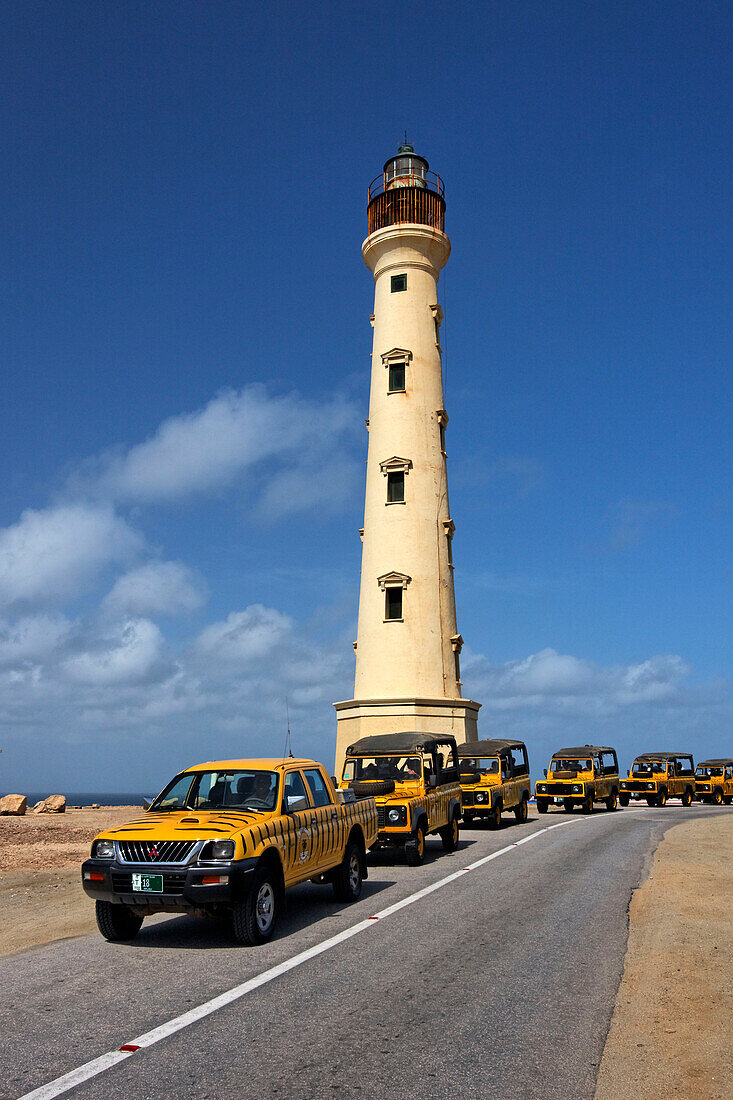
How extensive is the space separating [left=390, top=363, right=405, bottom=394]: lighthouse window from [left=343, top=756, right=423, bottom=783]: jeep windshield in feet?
69.6

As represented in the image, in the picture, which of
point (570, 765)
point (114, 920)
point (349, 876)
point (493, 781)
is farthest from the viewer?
point (570, 765)

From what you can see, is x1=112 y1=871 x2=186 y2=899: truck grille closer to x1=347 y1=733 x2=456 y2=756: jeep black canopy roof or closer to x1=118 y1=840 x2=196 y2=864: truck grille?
x1=118 y1=840 x2=196 y2=864: truck grille

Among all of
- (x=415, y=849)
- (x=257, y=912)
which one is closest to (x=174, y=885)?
(x=257, y=912)

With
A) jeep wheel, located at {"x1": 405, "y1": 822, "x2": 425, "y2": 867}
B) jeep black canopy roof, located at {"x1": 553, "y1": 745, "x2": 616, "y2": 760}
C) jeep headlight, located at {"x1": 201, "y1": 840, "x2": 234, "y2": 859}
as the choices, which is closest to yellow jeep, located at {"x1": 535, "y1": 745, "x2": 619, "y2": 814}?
jeep black canopy roof, located at {"x1": 553, "y1": 745, "x2": 616, "y2": 760}

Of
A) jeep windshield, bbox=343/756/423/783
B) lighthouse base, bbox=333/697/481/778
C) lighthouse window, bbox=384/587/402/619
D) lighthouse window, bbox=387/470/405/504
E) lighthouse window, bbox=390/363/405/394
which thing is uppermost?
lighthouse window, bbox=390/363/405/394

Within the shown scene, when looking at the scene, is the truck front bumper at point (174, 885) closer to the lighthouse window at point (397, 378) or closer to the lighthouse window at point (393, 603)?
the lighthouse window at point (393, 603)

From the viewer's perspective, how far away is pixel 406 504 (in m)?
36.1

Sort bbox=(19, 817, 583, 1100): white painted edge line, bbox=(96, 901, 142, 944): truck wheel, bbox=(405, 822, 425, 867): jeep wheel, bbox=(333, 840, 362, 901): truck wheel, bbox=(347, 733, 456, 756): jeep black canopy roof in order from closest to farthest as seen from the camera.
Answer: bbox=(19, 817, 583, 1100): white painted edge line < bbox=(96, 901, 142, 944): truck wheel < bbox=(333, 840, 362, 901): truck wheel < bbox=(405, 822, 425, 867): jeep wheel < bbox=(347, 733, 456, 756): jeep black canopy roof

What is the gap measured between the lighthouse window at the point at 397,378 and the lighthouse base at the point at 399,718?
1296cm

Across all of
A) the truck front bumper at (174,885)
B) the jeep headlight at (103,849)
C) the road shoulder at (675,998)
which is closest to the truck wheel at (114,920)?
the truck front bumper at (174,885)

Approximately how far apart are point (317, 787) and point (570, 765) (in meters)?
25.3

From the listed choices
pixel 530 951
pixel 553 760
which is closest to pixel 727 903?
pixel 530 951

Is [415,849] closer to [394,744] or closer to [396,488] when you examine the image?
[394,744]

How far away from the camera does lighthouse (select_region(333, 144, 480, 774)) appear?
34.4 metres
